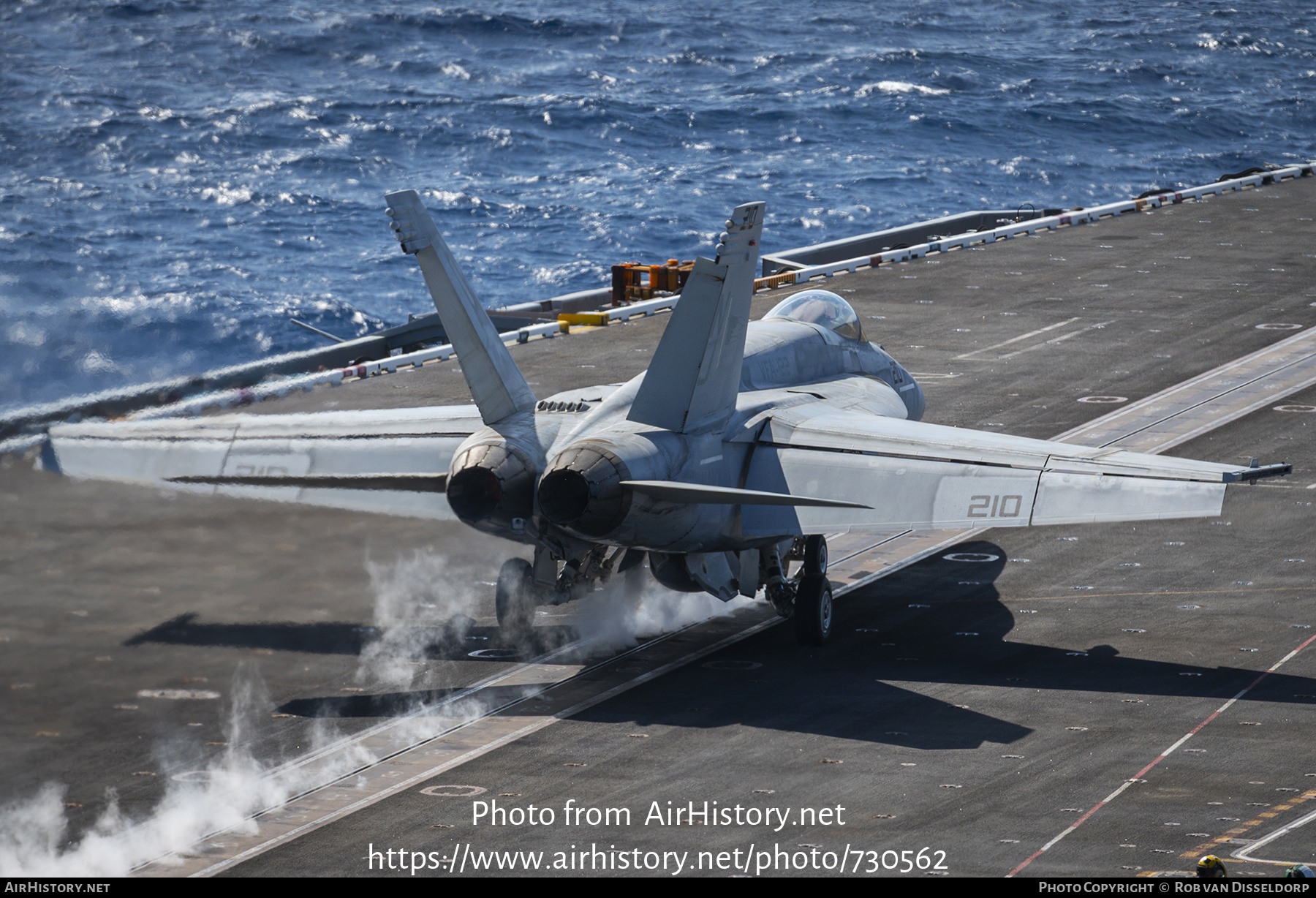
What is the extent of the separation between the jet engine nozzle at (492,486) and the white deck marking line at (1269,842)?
11.8 meters

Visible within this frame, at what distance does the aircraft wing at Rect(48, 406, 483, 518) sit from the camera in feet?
91.7

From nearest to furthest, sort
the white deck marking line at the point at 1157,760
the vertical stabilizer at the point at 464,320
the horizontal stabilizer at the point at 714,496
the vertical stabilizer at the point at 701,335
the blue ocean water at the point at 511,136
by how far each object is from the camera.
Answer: the white deck marking line at the point at 1157,760 < the horizontal stabilizer at the point at 714,496 < the vertical stabilizer at the point at 464,320 < the vertical stabilizer at the point at 701,335 < the blue ocean water at the point at 511,136

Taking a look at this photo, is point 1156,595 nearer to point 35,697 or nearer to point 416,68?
point 35,697

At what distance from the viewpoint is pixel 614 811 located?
2233 cm

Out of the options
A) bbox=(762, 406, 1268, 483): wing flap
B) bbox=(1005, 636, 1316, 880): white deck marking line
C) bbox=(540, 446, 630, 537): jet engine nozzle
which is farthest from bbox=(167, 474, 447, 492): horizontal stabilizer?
bbox=(1005, 636, 1316, 880): white deck marking line

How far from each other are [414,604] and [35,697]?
818 centimetres

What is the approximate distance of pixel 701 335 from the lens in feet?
86.4

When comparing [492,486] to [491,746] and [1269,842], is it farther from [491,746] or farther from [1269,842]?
[1269,842]

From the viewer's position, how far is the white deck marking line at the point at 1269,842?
20.1 m

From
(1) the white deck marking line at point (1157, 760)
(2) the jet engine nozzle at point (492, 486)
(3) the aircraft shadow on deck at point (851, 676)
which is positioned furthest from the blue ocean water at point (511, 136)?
(1) the white deck marking line at point (1157, 760)

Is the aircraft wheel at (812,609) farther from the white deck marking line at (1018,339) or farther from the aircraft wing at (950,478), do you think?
the white deck marking line at (1018,339)

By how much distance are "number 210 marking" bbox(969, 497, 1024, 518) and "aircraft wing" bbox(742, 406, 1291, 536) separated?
2 cm

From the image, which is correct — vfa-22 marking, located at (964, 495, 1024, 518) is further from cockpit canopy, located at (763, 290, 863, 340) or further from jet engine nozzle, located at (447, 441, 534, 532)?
cockpit canopy, located at (763, 290, 863, 340)
